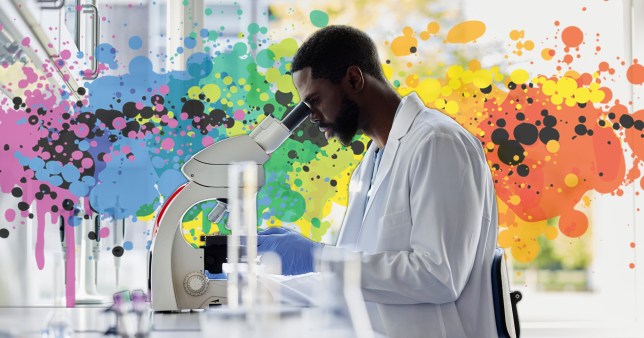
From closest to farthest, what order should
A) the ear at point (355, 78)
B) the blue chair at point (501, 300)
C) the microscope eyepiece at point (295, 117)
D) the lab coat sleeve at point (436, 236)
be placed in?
the lab coat sleeve at point (436, 236) → the blue chair at point (501, 300) → the microscope eyepiece at point (295, 117) → the ear at point (355, 78)

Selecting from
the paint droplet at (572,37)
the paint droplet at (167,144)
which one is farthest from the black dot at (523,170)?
the paint droplet at (167,144)

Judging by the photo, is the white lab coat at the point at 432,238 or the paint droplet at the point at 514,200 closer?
the white lab coat at the point at 432,238

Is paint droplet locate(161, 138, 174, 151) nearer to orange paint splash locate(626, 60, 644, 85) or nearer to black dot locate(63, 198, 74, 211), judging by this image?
black dot locate(63, 198, 74, 211)

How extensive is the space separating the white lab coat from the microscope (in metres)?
0.30

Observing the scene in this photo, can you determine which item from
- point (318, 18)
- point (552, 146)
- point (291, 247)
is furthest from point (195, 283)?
point (552, 146)

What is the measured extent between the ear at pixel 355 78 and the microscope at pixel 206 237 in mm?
160

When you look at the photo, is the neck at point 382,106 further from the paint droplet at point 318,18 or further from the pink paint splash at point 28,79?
the pink paint splash at point 28,79

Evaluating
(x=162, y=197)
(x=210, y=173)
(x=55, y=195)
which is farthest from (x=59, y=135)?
(x=210, y=173)

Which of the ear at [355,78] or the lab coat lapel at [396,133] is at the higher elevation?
the ear at [355,78]

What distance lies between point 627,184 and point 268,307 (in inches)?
97.5

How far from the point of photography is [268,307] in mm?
1011

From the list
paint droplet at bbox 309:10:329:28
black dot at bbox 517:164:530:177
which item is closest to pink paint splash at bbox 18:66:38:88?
paint droplet at bbox 309:10:329:28

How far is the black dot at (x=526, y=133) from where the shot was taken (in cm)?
310

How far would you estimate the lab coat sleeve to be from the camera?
1.67 m
